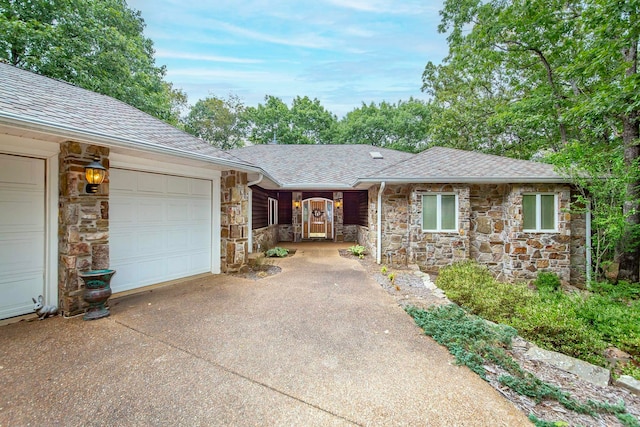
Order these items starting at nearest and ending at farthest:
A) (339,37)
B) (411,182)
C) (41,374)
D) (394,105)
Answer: (41,374), (411,182), (339,37), (394,105)

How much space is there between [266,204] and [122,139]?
6.71m

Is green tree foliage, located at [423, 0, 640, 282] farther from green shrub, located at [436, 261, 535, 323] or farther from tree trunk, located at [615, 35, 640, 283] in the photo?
green shrub, located at [436, 261, 535, 323]

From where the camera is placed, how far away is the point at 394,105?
23.6 metres

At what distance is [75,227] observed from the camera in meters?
3.42

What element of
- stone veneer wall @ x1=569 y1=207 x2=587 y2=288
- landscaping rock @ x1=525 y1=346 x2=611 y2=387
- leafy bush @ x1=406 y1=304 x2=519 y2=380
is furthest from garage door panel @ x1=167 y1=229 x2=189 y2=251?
stone veneer wall @ x1=569 y1=207 x2=587 y2=288

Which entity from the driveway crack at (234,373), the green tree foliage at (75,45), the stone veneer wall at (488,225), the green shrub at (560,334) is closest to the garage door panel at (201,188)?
the driveway crack at (234,373)

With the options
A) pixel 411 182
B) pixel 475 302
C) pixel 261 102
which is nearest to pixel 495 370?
pixel 475 302

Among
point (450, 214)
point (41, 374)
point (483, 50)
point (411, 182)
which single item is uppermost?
point (483, 50)

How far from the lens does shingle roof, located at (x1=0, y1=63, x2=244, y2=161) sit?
9.76 feet

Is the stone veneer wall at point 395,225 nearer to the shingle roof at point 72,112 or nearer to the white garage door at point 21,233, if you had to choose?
the shingle roof at point 72,112

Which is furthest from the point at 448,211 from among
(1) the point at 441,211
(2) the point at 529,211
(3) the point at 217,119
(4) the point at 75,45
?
(3) the point at 217,119

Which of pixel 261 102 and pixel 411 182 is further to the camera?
pixel 261 102

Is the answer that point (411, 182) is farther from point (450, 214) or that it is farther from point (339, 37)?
point (339, 37)

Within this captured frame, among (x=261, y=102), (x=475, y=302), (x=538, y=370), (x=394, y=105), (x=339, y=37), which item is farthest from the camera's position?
(x=394, y=105)
